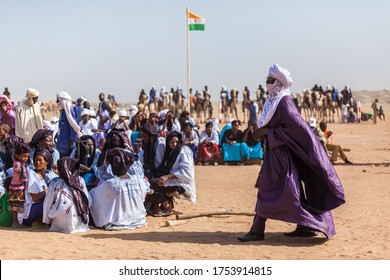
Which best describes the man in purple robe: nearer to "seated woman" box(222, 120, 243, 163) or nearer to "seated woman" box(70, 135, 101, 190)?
"seated woman" box(70, 135, 101, 190)

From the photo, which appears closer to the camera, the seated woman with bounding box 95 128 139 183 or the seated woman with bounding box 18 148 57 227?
the seated woman with bounding box 18 148 57 227

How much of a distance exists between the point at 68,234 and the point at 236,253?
7.16ft

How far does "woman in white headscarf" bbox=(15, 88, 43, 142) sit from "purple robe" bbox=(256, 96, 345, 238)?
5734mm

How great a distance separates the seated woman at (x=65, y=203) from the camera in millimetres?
8531

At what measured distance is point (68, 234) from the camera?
8438 millimetres

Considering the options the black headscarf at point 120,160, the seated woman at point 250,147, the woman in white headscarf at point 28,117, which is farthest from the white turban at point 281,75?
the seated woman at point 250,147

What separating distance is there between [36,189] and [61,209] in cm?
48

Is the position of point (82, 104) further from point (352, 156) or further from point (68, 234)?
point (68, 234)

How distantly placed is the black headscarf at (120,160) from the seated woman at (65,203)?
1.51ft

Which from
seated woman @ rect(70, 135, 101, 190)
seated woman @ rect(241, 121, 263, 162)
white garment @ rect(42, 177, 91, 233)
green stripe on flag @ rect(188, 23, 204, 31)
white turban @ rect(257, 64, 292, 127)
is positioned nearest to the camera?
white turban @ rect(257, 64, 292, 127)

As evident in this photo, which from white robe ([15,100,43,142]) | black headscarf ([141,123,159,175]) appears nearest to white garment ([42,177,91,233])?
black headscarf ([141,123,159,175])

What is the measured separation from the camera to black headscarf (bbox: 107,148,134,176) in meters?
8.91

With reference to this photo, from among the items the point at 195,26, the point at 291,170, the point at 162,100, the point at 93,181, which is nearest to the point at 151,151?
the point at 93,181

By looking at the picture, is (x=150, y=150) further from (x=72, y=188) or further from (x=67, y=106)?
(x=67, y=106)
